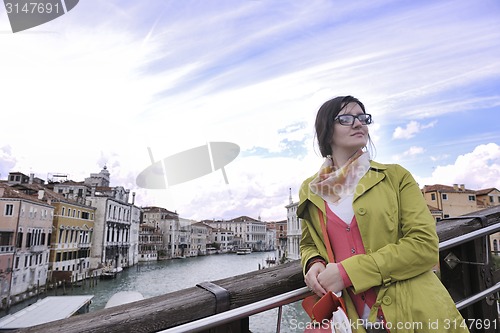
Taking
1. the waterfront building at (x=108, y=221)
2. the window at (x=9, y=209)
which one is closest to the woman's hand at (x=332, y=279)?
the window at (x=9, y=209)

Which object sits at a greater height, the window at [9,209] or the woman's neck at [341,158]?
the window at [9,209]

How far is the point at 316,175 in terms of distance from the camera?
1446mm

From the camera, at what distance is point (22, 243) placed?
23844 mm

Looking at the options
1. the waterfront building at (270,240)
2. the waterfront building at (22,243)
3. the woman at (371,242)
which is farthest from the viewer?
the waterfront building at (270,240)

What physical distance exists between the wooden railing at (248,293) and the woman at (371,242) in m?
0.17

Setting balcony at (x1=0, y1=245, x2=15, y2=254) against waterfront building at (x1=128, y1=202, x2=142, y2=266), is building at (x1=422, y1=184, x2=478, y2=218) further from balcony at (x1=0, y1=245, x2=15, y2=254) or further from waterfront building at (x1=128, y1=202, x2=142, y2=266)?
waterfront building at (x1=128, y1=202, x2=142, y2=266)

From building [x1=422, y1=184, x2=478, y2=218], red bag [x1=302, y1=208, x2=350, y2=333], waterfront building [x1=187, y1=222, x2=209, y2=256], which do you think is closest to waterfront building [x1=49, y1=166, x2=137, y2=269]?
waterfront building [x1=187, y1=222, x2=209, y2=256]

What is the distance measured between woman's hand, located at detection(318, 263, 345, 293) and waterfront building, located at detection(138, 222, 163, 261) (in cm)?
5771

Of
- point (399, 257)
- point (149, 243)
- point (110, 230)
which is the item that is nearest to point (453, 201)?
point (399, 257)

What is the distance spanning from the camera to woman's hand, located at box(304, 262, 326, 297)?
1146 millimetres

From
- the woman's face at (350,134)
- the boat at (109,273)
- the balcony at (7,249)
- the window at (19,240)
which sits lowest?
the boat at (109,273)

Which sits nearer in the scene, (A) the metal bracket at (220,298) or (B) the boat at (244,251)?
(A) the metal bracket at (220,298)

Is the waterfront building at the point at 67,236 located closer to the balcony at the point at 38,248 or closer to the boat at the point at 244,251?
the balcony at the point at 38,248

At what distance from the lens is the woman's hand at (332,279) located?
3.67 ft
